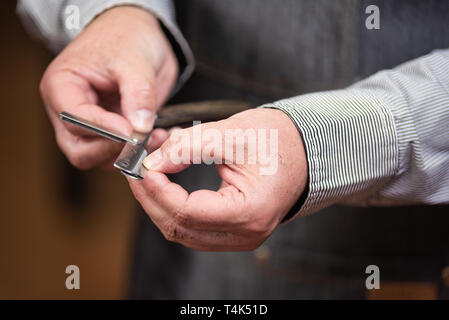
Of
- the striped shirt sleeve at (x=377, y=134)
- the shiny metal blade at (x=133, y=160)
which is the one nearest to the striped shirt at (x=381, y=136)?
the striped shirt sleeve at (x=377, y=134)

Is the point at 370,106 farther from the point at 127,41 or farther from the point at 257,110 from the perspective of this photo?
the point at 127,41

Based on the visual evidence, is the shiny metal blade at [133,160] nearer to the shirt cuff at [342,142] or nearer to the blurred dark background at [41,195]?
the shirt cuff at [342,142]

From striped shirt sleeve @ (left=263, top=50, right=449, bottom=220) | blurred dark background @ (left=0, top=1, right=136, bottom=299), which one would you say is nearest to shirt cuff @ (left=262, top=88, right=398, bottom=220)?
striped shirt sleeve @ (left=263, top=50, right=449, bottom=220)

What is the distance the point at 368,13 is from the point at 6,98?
3.47ft

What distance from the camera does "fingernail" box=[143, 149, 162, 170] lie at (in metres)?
0.35

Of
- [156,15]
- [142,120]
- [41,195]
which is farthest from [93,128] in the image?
[41,195]

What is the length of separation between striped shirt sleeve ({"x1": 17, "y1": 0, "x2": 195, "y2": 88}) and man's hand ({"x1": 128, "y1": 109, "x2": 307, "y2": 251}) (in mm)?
209

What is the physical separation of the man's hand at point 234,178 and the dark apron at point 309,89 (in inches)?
7.7

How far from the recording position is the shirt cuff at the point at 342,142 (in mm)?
359

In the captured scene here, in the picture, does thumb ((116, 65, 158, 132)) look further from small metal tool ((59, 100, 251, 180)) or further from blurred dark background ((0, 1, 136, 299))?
blurred dark background ((0, 1, 136, 299))

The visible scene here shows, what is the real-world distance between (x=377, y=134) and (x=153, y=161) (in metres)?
0.18

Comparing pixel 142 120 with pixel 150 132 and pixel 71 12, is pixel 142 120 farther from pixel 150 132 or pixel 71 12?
pixel 71 12

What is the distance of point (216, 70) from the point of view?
567mm
